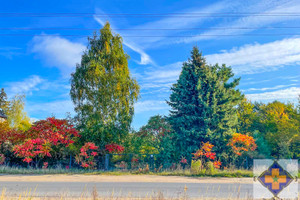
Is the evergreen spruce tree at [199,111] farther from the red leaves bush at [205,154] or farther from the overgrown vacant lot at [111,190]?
the overgrown vacant lot at [111,190]

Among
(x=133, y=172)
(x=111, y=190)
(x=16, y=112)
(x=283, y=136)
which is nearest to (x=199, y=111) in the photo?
(x=133, y=172)

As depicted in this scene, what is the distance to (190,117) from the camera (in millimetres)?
18969

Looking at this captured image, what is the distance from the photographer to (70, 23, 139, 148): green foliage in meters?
19.6

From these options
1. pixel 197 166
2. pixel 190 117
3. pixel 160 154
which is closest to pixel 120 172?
pixel 160 154

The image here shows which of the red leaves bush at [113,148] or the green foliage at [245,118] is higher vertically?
the green foliage at [245,118]

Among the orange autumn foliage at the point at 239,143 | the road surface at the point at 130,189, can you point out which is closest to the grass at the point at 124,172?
the orange autumn foliage at the point at 239,143

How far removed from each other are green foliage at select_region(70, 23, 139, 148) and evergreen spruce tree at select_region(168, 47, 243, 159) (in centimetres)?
418

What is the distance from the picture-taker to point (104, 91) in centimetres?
2023

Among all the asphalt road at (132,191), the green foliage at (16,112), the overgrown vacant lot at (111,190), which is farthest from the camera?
the green foliage at (16,112)

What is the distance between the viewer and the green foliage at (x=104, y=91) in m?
19.6

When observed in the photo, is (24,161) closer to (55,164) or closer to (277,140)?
(55,164)

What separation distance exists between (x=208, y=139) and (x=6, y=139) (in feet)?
53.8

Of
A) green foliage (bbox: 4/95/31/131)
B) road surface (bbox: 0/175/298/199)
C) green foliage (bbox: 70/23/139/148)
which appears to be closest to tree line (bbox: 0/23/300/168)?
green foliage (bbox: 70/23/139/148)

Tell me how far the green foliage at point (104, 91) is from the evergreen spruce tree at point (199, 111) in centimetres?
418
